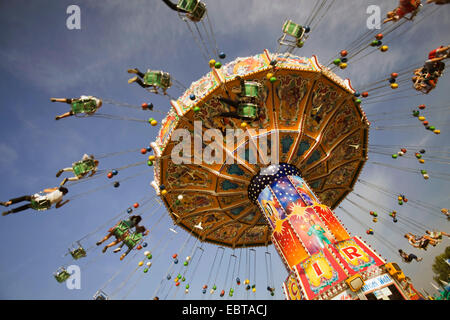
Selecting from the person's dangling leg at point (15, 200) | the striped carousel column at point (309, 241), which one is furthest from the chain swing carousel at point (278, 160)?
the person's dangling leg at point (15, 200)

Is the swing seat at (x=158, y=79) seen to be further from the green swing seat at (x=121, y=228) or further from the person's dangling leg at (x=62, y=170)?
the green swing seat at (x=121, y=228)

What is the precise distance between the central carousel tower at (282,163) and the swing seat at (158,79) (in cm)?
105

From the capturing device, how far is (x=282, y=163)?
35.0 ft

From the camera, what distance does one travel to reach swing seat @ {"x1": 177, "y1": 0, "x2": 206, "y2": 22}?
7.26m

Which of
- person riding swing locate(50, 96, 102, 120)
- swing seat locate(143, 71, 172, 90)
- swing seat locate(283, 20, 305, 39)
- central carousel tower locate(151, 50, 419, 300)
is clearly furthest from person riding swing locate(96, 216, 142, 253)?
swing seat locate(283, 20, 305, 39)

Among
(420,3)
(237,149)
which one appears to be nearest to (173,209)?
Answer: (237,149)

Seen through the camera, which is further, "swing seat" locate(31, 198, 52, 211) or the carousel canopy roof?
the carousel canopy roof

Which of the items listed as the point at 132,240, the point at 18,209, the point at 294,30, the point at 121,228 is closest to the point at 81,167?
the point at 18,209

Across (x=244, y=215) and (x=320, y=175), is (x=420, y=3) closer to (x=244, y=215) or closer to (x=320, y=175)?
(x=320, y=175)

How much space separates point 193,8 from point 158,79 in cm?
248

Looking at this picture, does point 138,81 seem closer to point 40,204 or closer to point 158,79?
point 158,79

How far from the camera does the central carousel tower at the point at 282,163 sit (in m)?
7.04

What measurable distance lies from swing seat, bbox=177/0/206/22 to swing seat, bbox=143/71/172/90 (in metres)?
1.99

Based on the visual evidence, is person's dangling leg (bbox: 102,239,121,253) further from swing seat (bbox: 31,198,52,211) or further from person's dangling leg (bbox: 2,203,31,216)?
person's dangling leg (bbox: 2,203,31,216)
